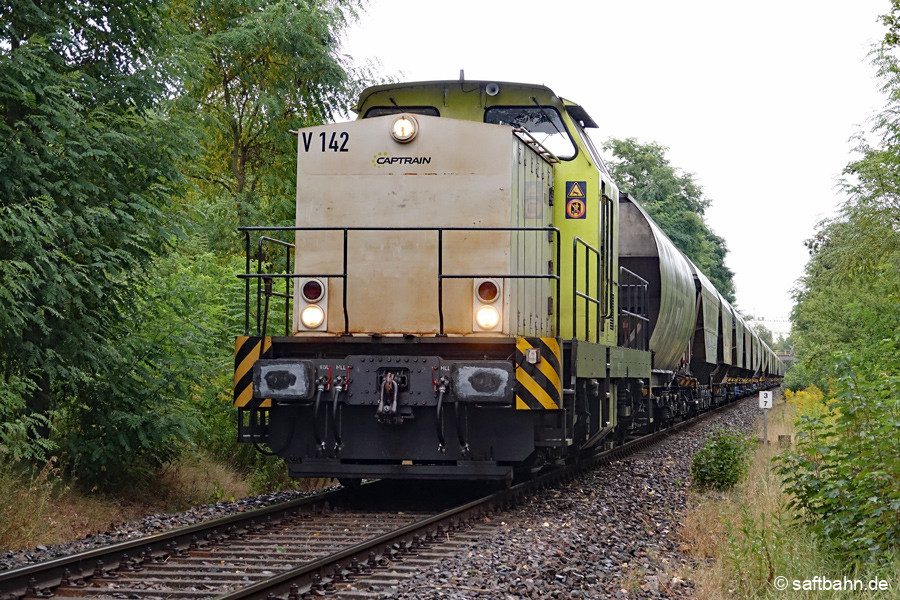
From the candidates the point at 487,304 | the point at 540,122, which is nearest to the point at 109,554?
the point at 487,304

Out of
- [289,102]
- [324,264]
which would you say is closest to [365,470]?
[324,264]

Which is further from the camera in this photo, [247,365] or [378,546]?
[247,365]

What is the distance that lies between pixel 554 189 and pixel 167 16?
14.4 ft

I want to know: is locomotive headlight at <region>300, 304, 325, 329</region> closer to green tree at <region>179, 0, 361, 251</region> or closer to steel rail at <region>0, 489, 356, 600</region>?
steel rail at <region>0, 489, 356, 600</region>

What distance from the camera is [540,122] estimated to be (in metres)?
8.97

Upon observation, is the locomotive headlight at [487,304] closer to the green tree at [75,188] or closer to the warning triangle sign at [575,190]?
the warning triangle sign at [575,190]

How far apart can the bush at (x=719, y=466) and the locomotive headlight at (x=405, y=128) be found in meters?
4.97

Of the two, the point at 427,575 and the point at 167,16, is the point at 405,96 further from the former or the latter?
the point at 427,575

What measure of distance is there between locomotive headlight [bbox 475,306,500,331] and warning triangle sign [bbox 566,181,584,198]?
1.84 m

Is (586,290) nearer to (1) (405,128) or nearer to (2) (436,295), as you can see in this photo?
(2) (436,295)

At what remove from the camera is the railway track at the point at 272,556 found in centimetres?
499

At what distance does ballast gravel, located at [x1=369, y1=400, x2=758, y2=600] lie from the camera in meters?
5.25

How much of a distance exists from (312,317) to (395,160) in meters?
1.52

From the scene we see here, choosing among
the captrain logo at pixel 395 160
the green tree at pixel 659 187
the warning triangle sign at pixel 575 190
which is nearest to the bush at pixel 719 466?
the warning triangle sign at pixel 575 190
